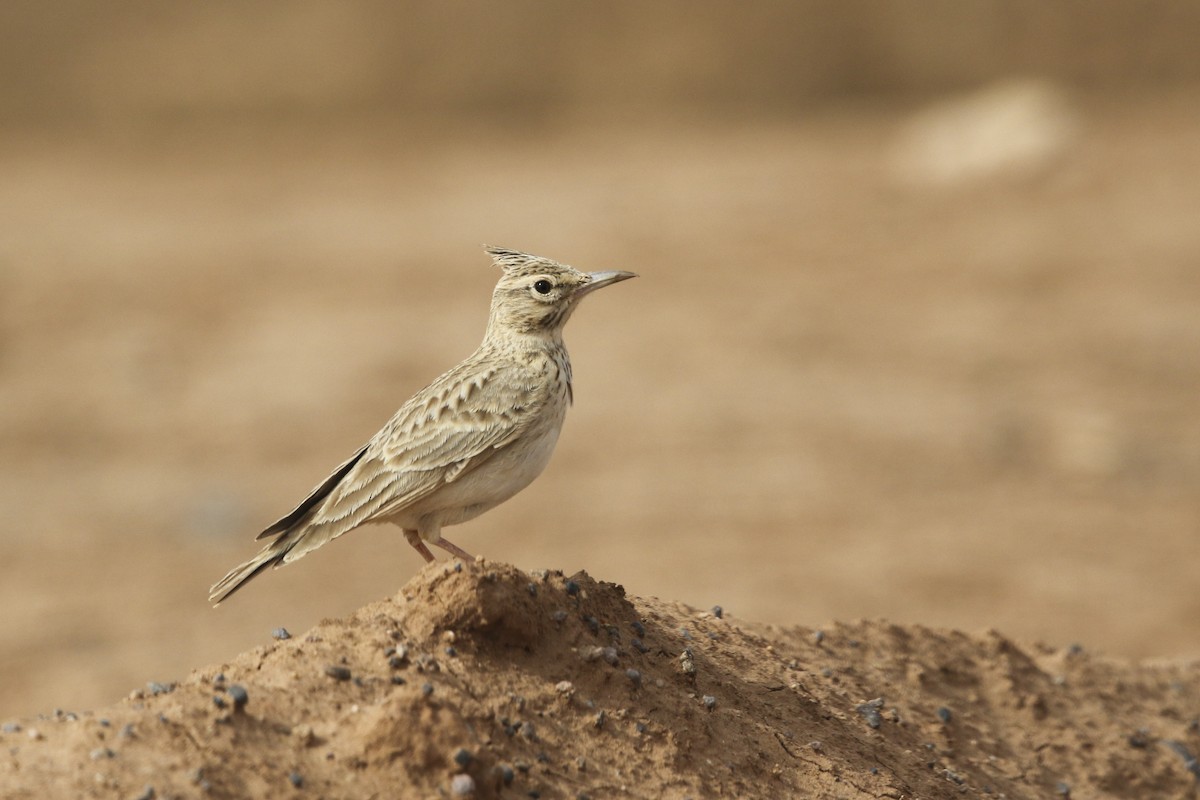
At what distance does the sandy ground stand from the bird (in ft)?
3.59

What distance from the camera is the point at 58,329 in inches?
894

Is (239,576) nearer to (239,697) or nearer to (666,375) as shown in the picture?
(239,697)

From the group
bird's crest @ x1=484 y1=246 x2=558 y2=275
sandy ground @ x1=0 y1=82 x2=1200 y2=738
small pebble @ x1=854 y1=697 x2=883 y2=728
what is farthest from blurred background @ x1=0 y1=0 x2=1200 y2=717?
small pebble @ x1=854 y1=697 x2=883 y2=728

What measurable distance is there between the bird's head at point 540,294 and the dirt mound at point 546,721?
1.35 m

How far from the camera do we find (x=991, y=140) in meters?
29.7

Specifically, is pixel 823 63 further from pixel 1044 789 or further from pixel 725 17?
pixel 1044 789

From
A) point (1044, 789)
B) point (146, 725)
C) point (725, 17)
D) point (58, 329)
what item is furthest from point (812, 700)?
point (725, 17)

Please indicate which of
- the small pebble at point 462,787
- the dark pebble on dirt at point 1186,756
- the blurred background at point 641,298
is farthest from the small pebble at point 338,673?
the blurred background at point 641,298

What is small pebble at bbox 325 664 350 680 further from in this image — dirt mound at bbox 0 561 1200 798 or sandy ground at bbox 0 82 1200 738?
sandy ground at bbox 0 82 1200 738

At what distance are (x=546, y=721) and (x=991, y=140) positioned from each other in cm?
2566

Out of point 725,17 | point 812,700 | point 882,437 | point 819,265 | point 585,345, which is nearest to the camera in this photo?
point 812,700

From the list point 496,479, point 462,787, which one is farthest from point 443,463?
point 462,787

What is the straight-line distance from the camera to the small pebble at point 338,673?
5761 mm

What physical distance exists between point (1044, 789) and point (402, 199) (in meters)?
24.6
